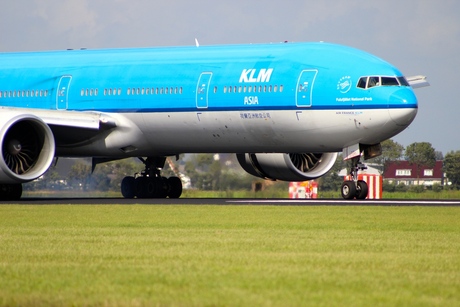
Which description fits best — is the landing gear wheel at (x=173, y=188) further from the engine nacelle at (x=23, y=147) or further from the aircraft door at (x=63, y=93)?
the engine nacelle at (x=23, y=147)

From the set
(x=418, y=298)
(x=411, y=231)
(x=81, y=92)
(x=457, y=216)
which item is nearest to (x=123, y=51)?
(x=81, y=92)

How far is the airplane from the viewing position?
2848 cm

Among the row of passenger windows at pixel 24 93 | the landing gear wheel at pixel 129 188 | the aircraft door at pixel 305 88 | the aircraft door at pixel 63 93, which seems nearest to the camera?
the aircraft door at pixel 305 88

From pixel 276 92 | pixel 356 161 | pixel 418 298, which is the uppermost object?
pixel 276 92

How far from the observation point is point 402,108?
27922 mm

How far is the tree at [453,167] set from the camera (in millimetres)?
49156

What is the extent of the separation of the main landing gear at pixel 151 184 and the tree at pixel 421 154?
69.7ft

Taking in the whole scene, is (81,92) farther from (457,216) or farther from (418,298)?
(418,298)

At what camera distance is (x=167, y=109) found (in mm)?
31281

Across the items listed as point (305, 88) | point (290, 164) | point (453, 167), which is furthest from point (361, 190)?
point (453, 167)

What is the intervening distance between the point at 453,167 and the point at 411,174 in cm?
937

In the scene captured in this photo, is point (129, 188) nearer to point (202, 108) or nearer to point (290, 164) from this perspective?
point (202, 108)

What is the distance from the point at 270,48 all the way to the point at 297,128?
9.68ft

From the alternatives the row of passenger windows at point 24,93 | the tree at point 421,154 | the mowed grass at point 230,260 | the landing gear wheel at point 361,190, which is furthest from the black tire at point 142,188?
the tree at point 421,154
